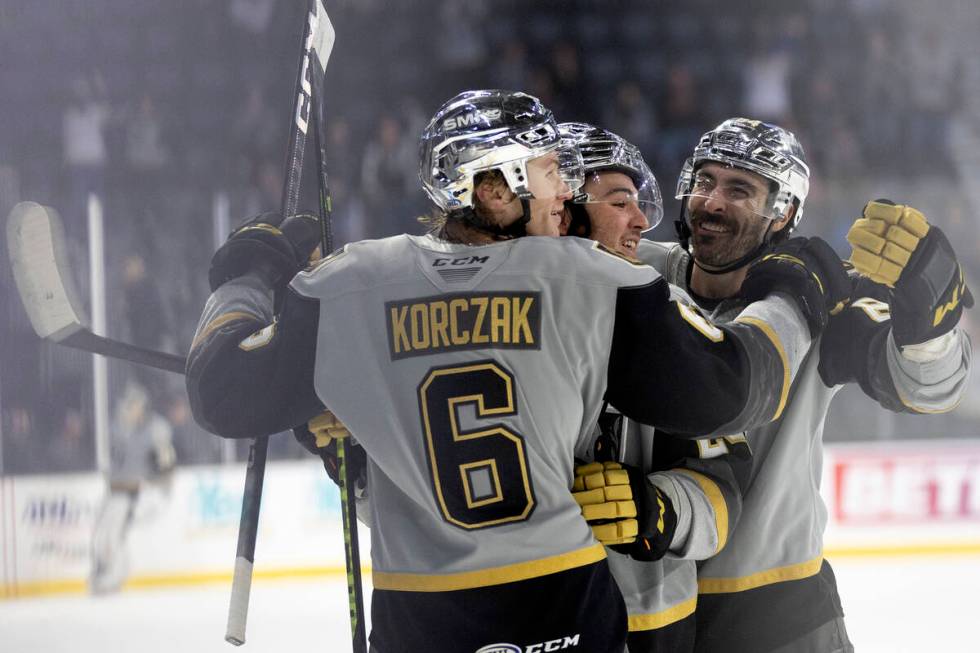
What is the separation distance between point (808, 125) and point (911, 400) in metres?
3.77

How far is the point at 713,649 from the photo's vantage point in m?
1.64

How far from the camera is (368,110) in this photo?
4.86 meters

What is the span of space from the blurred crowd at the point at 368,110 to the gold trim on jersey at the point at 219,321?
8.69ft

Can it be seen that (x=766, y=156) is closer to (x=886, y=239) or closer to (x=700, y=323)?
(x=886, y=239)

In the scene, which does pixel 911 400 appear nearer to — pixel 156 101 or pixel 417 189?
pixel 417 189

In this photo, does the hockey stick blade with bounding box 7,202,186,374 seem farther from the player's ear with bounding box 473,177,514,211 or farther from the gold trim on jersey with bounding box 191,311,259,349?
the player's ear with bounding box 473,177,514,211

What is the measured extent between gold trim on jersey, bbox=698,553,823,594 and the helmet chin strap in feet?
1.63

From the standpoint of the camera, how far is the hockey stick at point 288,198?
181cm

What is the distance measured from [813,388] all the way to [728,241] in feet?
1.00

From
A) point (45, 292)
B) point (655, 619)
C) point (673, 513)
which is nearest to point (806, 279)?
point (673, 513)

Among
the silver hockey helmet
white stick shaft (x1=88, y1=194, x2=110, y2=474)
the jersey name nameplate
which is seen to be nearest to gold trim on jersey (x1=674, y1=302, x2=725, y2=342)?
the jersey name nameplate

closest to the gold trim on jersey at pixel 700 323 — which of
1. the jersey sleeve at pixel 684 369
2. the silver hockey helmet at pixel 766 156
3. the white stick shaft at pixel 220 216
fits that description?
the jersey sleeve at pixel 684 369

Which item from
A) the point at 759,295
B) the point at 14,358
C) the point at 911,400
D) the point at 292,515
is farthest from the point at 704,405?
the point at 14,358

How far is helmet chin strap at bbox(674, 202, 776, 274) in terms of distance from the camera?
5.86 ft
